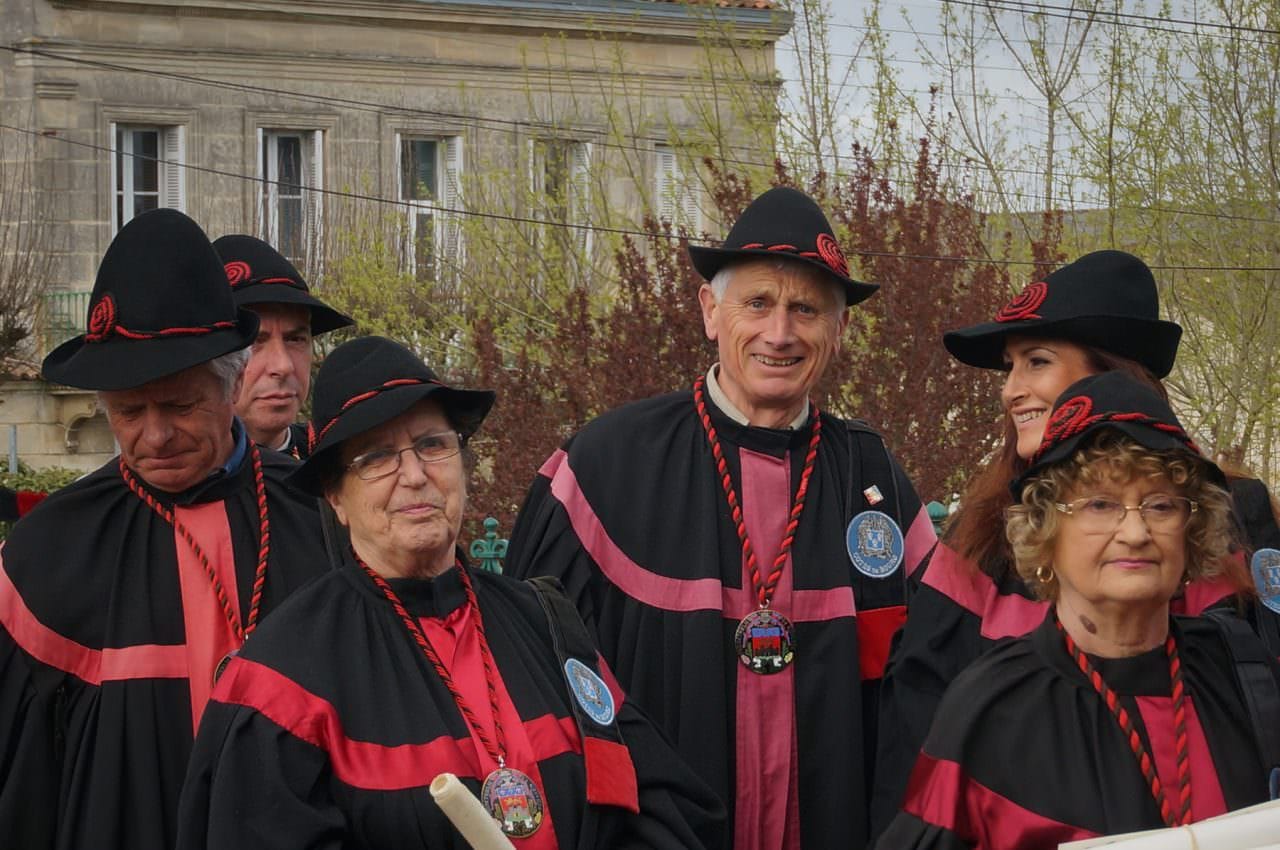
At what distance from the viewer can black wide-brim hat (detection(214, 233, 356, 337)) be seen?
5953 millimetres

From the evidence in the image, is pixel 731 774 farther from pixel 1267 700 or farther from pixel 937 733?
pixel 1267 700

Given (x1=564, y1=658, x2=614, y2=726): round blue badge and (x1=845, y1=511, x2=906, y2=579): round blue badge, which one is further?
(x1=845, y1=511, x2=906, y2=579): round blue badge

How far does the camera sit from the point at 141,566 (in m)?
4.41

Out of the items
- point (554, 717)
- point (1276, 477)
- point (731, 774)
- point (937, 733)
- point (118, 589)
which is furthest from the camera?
point (1276, 477)

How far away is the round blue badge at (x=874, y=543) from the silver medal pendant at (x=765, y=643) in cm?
30

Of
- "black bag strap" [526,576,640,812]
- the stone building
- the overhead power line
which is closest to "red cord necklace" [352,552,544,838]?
"black bag strap" [526,576,640,812]

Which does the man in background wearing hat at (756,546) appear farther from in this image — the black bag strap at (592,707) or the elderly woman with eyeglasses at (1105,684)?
the elderly woman with eyeglasses at (1105,684)

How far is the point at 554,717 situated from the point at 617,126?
12.6 metres

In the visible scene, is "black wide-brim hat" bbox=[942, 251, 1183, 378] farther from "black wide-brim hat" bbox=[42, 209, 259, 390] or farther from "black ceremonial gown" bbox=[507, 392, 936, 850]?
"black wide-brim hat" bbox=[42, 209, 259, 390]

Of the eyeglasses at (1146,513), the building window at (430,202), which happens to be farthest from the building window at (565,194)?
the eyeglasses at (1146,513)

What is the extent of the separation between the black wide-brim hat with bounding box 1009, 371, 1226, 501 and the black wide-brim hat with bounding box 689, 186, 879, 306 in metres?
1.25

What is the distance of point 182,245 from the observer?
450 cm

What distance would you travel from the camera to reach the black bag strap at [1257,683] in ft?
11.9

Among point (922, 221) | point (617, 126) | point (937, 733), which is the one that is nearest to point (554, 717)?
point (937, 733)
